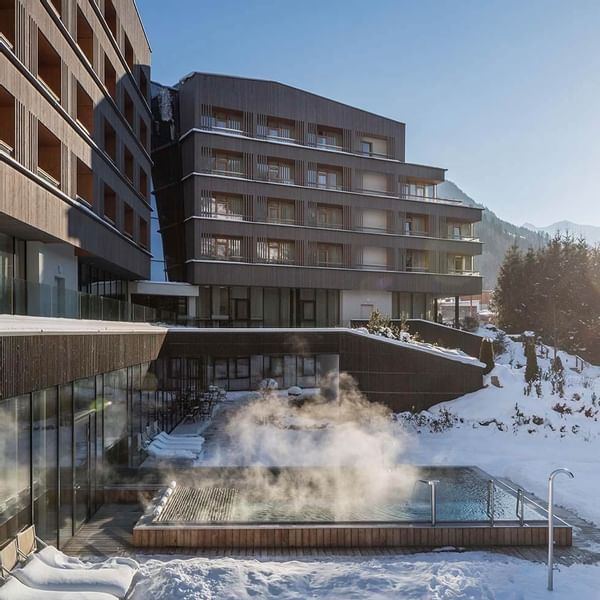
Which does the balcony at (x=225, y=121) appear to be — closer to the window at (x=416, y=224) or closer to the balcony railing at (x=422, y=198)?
the balcony railing at (x=422, y=198)

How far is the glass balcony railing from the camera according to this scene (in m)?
7.87

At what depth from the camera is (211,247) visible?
30.5m

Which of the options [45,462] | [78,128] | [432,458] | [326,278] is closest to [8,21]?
[78,128]

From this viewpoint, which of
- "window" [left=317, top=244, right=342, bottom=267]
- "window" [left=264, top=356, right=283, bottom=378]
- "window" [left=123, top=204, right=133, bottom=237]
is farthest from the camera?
"window" [left=317, top=244, right=342, bottom=267]

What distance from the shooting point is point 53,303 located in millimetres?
9688

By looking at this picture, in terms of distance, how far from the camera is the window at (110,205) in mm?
19438

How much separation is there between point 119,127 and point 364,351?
42.0ft

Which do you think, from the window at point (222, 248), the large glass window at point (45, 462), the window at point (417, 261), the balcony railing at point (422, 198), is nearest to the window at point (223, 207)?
the window at point (222, 248)

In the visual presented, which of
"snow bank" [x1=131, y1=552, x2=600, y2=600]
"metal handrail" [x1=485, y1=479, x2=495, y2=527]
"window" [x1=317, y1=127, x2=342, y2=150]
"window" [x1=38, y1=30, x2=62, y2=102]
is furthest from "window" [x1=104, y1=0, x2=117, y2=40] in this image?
"metal handrail" [x1=485, y1=479, x2=495, y2=527]

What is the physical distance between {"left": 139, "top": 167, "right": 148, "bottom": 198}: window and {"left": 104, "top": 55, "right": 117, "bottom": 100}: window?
471 cm

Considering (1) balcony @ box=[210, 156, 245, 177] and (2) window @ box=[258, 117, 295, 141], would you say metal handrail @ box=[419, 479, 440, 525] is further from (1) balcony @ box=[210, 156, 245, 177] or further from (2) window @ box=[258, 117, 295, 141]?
(2) window @ box=[258, 117, 295, 141]

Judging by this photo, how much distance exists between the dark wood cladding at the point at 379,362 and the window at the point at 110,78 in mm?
9143

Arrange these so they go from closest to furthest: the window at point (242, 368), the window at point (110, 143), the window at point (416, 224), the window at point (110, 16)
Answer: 1. the window at point (110, 143)
2. the window at point (110, 16)
3. the window at point (242, 368)
4. the window at point (416, 224)

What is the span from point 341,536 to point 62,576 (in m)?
4.75
